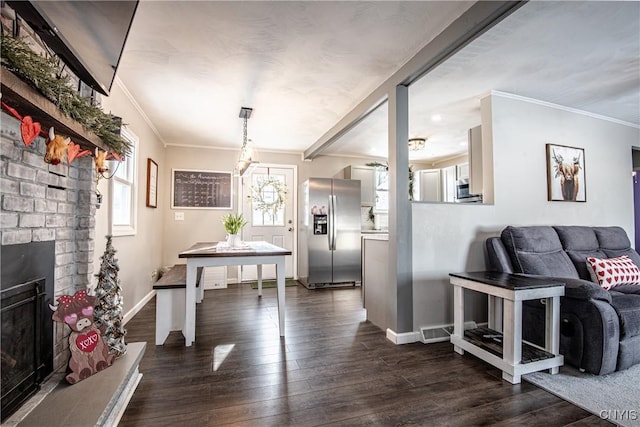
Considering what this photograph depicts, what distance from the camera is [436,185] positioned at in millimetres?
5703

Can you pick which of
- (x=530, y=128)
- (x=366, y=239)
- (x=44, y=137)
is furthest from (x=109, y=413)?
(x=530, y=128)

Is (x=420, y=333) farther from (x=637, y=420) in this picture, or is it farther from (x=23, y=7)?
(x=23, y=7)

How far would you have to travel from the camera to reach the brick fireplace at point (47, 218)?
4.19 ft

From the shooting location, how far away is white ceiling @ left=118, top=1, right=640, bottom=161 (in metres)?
1.92

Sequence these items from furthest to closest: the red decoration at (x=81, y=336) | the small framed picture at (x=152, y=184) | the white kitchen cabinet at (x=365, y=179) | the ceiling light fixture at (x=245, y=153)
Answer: the white kitchen cabinet at (x=365, y=179)
the small framed picture at (x=152, y=184)
the ceiling light fixture at (x=245, y=153)
the red decoration at (x=81, y=336)

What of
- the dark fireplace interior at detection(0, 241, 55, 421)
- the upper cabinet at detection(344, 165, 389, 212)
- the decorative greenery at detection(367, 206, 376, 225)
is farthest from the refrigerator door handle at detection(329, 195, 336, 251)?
the dark fireplace interior at detection(0, 241, 55, 421)

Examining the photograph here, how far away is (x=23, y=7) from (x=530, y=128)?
395cm

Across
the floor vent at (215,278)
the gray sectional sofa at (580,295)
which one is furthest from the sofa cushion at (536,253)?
the floor vent at (215,278)

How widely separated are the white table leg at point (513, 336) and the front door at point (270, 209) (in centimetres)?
397

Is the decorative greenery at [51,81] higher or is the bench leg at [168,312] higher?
the decorative greenery at [51,81]

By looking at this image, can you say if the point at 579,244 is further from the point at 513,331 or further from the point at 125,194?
the point at 125,194

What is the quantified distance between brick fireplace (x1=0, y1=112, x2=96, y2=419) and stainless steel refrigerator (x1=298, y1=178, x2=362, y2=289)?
3.30 m

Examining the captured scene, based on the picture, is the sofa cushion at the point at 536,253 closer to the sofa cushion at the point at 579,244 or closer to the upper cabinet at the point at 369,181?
the sofa cushion at the point at 579,244

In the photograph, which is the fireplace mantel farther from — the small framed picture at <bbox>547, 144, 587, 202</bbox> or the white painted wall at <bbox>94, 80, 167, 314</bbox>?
the small framed picture at <bbox>547, 144, 587, 202</bbox>
